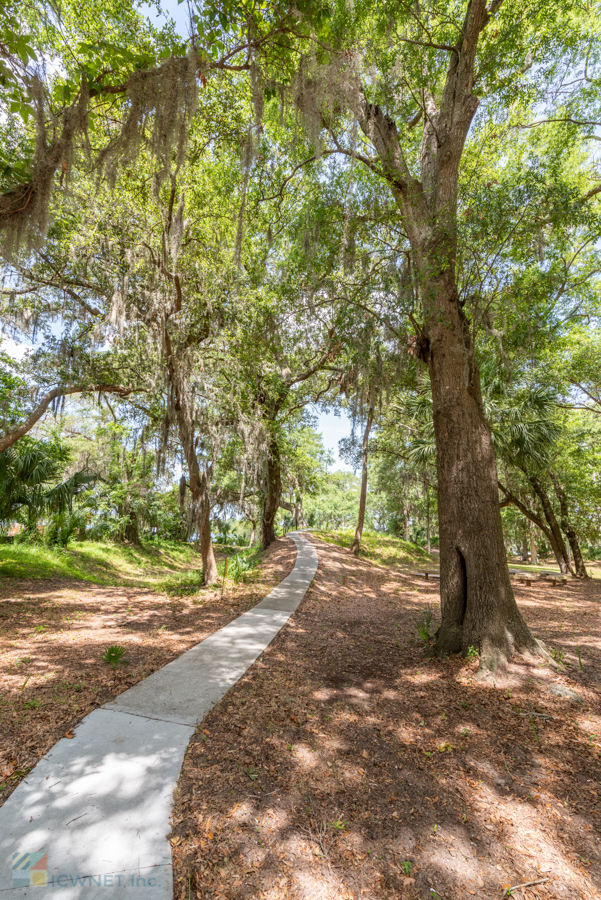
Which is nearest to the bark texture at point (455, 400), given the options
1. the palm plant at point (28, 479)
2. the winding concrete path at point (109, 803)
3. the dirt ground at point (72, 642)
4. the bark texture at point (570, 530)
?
the winding concrete path at point (109, 803)

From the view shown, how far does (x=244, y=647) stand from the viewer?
448 cm

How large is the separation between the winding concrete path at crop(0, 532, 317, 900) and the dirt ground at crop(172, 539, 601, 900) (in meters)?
0.13

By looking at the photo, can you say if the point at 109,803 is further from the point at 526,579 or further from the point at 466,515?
the point at 526,579

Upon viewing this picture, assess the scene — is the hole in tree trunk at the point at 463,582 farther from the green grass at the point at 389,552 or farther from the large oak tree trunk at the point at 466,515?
the green grass at the point at 389,552

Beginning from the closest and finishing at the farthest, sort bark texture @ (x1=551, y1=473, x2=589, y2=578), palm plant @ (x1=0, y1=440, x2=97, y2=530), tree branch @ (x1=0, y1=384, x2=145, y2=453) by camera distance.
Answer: tree branch @ (x1=0, y1=384, x2=145, y2=453)
palm plant @ (x1=0, y1=440, x2=97, y2=530)
bark texture @ (x1=551, y1=473, x2=589, y2=578)

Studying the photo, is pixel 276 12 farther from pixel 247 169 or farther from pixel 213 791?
pixel 213 791

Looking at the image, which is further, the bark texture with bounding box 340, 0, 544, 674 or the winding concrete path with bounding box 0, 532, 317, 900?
the bark texture with bounding box 340, 0, 544, 674

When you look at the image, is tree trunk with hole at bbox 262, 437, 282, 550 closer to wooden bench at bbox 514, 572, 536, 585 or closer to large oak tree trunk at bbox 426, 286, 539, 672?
large oak tree trunk at bbox 426, 286, 539, 672

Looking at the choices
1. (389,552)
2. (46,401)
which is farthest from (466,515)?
(389,552)

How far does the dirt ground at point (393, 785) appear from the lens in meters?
1.76

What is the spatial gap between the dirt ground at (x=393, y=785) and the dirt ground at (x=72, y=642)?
100 centimetres

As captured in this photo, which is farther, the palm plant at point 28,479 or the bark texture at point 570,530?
the bark texture at point 570,530

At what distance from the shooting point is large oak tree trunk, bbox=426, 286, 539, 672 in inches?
155

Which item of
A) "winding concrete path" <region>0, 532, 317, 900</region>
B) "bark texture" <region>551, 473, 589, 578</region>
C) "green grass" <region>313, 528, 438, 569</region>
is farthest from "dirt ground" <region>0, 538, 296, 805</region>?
"bark texture" <region>551, 473, 589, 578</region>
